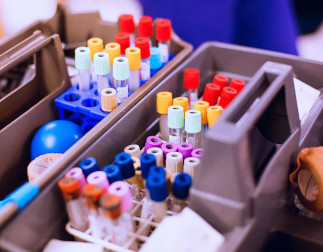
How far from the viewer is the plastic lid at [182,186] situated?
66 cm

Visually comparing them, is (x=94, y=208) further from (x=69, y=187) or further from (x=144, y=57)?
(x=144, y=57)

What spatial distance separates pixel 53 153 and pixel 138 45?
305 mm

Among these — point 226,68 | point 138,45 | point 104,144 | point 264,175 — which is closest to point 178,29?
point 226,68

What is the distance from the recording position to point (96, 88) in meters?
0.94

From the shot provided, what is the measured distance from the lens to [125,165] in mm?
689

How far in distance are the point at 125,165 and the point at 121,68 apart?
24 centimetres

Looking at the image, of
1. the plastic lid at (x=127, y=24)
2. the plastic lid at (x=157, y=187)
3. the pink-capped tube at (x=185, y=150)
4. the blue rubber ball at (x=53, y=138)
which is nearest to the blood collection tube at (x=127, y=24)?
the plastic lid at (x=127, y=24)

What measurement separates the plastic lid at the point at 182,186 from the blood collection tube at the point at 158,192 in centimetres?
2

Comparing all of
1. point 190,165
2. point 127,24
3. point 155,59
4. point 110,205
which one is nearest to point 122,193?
point 110,205

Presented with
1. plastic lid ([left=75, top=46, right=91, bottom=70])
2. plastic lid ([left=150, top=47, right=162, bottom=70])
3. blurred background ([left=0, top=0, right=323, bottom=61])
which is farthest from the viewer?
blurred background ([left=0, top=0, right=323, bottom=61])

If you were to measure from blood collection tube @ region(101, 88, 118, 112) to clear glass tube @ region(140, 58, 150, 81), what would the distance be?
12cm

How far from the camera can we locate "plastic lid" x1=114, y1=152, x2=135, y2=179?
2.26ft

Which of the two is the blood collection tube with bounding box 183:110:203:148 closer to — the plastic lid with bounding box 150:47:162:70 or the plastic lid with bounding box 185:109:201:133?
the plastic lid with bounding box 185:109:201:133

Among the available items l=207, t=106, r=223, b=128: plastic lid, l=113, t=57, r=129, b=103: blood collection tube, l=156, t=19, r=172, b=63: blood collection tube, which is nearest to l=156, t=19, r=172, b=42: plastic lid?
l=156, t=19, r=172, b=63: blood collection tube
